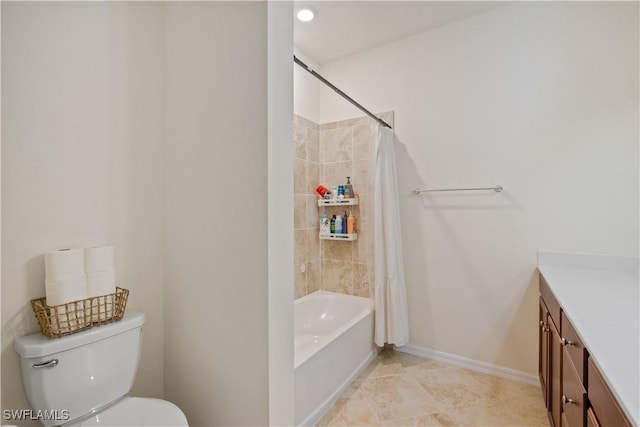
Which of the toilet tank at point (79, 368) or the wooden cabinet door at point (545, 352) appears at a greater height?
the toilet tank at point (79, 368)

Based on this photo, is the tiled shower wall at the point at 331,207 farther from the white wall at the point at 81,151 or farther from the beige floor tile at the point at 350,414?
the white wall at the point at 81,151

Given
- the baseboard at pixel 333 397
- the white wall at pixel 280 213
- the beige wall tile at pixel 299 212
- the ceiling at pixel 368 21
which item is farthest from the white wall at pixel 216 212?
the beige wall tile at pixel 299 212

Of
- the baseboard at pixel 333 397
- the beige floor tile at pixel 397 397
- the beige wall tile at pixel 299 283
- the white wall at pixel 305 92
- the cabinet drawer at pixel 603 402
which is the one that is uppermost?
the white wall at pixel 305 92

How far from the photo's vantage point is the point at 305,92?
8.99 ft

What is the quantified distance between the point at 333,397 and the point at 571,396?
4.20 feet

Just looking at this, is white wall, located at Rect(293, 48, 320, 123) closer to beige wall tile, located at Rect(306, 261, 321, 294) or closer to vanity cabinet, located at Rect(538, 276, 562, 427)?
beige wall tile, located at Rect(306, 261, 321, 294)

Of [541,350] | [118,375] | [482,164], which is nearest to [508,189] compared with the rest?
[482,164]

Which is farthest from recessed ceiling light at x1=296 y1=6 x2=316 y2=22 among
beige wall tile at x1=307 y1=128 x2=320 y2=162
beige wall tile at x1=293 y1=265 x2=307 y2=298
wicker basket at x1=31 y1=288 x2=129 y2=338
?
wicker basket at x1=31 y1=288 x2=129 y2=338

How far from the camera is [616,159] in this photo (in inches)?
71.4

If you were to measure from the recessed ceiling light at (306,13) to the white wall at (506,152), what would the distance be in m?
0.71

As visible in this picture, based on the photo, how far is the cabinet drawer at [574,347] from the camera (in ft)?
3.21

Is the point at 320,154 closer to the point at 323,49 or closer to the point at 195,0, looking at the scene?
the point at 323,49

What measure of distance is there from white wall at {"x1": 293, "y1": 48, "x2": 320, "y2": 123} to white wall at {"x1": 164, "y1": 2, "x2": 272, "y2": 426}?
133cm

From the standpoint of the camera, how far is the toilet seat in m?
1.02
